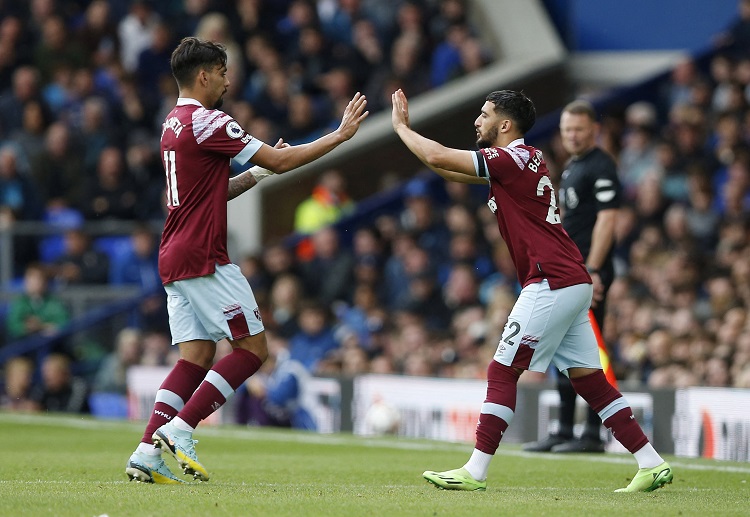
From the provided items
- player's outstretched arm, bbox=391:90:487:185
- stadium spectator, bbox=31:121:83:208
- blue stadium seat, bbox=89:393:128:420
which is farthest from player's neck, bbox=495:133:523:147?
stadium spectator, bbox=31:121:83:208

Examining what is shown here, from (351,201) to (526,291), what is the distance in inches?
474

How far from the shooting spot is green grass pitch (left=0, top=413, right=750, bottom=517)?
605cm

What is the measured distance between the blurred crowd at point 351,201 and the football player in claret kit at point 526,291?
12.5 ft

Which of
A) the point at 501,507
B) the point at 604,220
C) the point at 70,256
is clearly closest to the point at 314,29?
the point at 70,256

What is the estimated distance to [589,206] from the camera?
9414mm

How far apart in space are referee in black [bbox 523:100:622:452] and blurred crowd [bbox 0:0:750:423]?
1.88m

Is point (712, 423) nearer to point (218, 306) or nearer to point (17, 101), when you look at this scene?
point (218, 306)

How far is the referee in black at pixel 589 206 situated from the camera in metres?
9.23

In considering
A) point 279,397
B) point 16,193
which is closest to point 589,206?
point 279,397

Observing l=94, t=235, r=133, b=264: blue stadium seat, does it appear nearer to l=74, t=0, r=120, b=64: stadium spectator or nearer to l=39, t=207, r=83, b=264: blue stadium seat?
l=39, t=207, r=83, b=264: blue stadium seat

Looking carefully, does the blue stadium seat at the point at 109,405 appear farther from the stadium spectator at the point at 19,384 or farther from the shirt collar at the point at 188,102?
the shirt collar at the point at 188,102

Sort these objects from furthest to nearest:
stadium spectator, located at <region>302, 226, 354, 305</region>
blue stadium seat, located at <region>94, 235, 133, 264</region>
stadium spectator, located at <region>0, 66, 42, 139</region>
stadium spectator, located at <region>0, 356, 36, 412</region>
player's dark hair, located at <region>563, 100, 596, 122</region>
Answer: stadium spectator, located at <region>0, 66, 42, 139</region>
blue stadium seat, located at <region>94, 235, 133, 264</region>
stadium spectator, located at <region>0, 356, 36, 412</region>
stadium spectator, located at <region>302, 226, 354, 305</region>
player's dark hair, located at <region>563, 100, 596, 122</region>

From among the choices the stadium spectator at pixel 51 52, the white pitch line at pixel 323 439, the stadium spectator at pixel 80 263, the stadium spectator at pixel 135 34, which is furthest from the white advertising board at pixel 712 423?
the stadium spectator at pixel 51 52

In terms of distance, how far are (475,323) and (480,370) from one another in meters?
1.01
